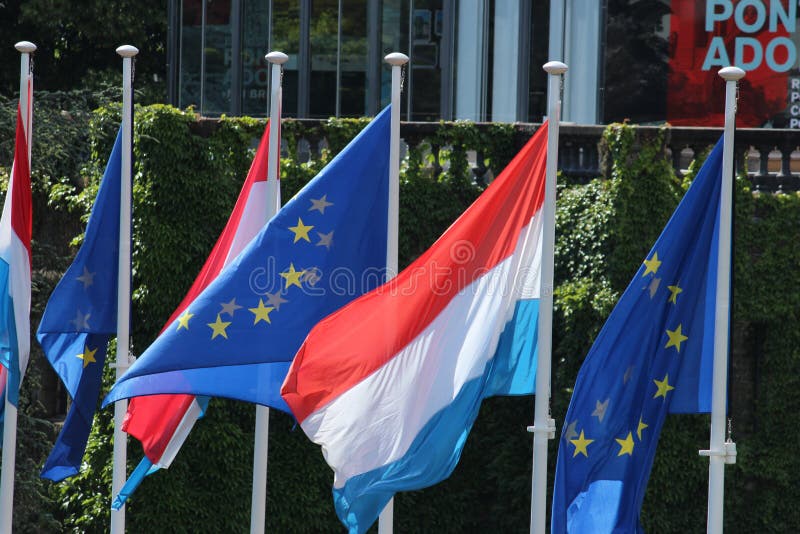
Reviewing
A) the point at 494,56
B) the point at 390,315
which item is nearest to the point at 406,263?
the point at 390,315

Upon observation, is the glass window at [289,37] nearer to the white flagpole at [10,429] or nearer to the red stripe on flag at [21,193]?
the white flagpole at [10,429]

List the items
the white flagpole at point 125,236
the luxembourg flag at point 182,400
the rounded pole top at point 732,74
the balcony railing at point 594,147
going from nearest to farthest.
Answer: the rounded pole top at point 732,74 < the luxembourg flag at point 182,400 < the white flagpole at point 125,236 < the balcony railing at point 594,147

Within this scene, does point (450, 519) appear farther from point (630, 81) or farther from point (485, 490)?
point (630, 81)

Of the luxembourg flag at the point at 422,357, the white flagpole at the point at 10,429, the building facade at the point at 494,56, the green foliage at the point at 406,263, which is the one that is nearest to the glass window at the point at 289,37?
the building facade at the point at 494,56

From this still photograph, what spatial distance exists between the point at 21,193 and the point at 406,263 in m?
5.11

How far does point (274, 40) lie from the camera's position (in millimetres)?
26156

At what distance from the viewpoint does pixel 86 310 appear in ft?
40.7

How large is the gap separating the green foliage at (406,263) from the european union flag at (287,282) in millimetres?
4511

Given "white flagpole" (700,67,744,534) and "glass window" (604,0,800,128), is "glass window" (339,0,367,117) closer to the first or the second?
"glass window" (604,0,800,128)

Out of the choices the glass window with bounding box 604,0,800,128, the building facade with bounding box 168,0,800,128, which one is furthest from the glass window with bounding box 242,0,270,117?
the glass window with bounding box 604,0,800,128

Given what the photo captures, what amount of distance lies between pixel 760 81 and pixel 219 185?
11.6 meters

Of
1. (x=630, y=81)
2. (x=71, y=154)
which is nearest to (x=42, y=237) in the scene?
(x=71, y=154)

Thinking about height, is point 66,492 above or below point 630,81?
below

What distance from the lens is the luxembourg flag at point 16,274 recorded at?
12414 mm
